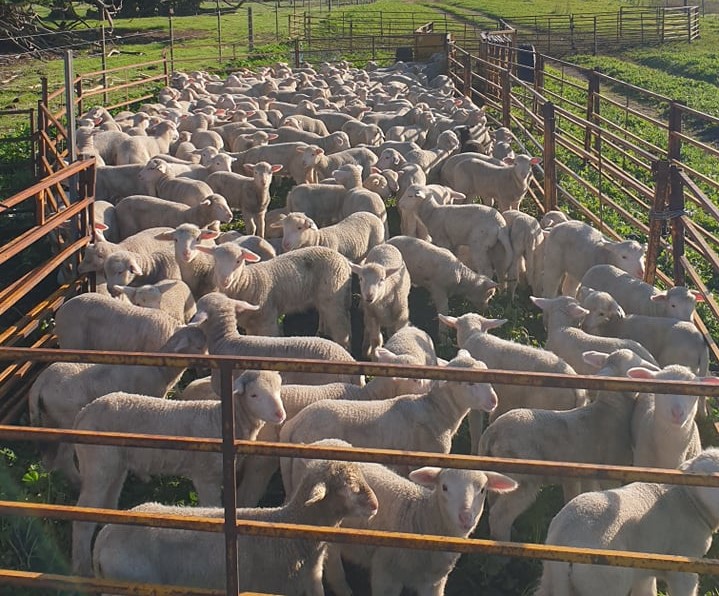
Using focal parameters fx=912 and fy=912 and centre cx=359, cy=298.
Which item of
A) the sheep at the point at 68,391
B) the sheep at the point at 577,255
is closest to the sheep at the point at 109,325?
the sheep at the point at 68,391

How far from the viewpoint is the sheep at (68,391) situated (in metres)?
6.52

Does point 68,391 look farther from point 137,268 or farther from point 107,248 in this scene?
point 107,248

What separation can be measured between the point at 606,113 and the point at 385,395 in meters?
19.1

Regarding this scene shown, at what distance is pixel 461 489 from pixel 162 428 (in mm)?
2054

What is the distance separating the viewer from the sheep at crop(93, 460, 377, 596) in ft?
14.7

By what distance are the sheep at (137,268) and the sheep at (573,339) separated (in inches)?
148

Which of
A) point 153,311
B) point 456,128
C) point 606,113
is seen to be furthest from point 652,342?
point 606,113

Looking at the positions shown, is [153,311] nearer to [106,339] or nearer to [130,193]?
[106,339]

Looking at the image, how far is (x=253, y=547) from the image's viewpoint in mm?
4578

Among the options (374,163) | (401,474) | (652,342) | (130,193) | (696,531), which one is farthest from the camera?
(374,163)

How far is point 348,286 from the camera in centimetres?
906

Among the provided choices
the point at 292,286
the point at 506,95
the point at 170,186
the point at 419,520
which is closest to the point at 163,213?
the point at 170,186

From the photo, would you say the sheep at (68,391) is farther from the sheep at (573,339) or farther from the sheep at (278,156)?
the sheep at (278,156)

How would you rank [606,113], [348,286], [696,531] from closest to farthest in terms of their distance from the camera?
1. [696,531]
2. [348,286]
3. [606,113]
